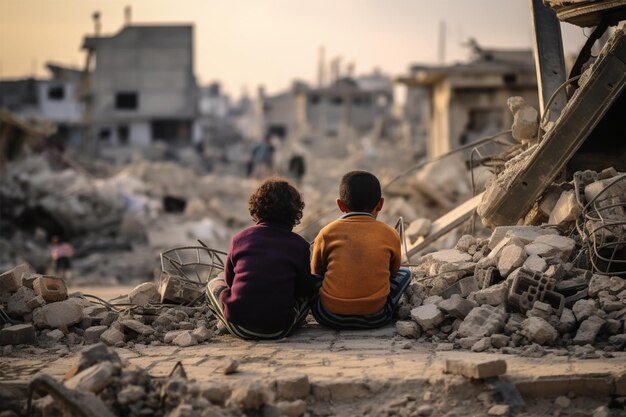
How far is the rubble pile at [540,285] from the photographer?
4.76 m

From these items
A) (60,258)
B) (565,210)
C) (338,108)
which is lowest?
(60,258)

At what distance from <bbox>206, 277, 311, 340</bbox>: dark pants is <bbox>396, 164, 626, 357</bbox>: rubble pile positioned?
2.11 feet

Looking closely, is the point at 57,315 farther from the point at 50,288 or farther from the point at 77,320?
the point at 50,288

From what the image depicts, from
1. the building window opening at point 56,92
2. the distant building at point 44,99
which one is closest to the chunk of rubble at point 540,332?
the distant building at point 44,99

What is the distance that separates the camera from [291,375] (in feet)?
13.8

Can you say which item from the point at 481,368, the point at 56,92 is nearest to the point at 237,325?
the point at 481,368

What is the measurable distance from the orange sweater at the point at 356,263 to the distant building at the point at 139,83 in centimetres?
4184

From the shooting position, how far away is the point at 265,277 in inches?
198

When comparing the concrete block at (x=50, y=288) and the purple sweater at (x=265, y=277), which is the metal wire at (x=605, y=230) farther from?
the concrete block at (x=50, y=288)

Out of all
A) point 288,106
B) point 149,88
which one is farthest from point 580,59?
point 288,106

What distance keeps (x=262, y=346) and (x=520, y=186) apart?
243 cm

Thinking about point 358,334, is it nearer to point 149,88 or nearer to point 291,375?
point 291,375

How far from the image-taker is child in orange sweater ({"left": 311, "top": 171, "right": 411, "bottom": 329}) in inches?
204

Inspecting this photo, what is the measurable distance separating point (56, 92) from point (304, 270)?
5287 cm
